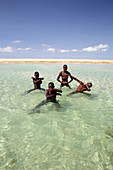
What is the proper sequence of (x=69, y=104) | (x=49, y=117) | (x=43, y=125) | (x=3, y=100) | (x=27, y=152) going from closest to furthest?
(x=27, y=152), (x=43, y=125), (x=49, y=117), (x=69, y=104), (x=3, y=100)

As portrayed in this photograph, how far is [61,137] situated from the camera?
380 centimetres

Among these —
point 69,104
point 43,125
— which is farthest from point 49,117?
point 69,104

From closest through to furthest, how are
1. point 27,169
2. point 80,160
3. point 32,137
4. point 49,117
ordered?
point 27,169, point 80,160, point 32,137, point 49,117

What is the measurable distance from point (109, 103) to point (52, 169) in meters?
4.94

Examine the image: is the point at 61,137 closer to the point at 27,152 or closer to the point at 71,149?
the point at 71,149

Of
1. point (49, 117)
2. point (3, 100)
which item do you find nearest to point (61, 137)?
point (49, 117)

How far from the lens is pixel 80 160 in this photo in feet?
9.80

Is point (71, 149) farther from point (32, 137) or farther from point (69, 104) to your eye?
point (69, 104)

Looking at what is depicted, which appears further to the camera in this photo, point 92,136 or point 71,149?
point 92,136

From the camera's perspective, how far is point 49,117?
4988 mm

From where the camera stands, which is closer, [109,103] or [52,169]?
[52,169]

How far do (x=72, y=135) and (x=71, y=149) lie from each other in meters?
0.59

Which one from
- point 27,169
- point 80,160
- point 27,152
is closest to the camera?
point 27,169

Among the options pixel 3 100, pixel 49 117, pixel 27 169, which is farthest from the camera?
pixel 3 100
